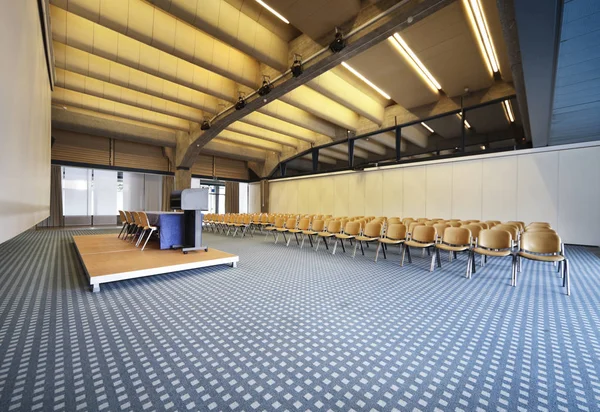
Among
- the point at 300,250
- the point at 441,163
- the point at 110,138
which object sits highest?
the point at 110,138

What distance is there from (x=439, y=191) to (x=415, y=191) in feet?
3.11

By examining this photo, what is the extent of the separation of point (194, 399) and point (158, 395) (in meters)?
0.24

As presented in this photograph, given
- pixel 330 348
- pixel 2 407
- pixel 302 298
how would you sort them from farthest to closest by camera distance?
1. pixel 302 298
2. pixel 330 348
3. pixel 2 407

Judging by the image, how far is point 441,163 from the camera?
33.6ft

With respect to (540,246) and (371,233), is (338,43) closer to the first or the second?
(371,233)

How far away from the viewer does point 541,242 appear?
4.14 m

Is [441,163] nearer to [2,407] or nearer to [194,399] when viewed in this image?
[194,399]

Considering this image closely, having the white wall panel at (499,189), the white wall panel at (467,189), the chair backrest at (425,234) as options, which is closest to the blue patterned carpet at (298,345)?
the chair backrest at (425,234)

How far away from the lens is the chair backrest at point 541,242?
13.0ft

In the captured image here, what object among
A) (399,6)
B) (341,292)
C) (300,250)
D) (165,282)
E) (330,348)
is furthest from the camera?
(300,250)

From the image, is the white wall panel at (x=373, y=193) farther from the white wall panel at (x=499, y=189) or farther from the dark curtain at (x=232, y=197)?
the dark curtain at (x=232, y=197)

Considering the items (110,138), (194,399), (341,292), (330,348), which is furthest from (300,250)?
(110,138)

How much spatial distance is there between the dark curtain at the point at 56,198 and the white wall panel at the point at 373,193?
54.5ft

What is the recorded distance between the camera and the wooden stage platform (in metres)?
3.63
